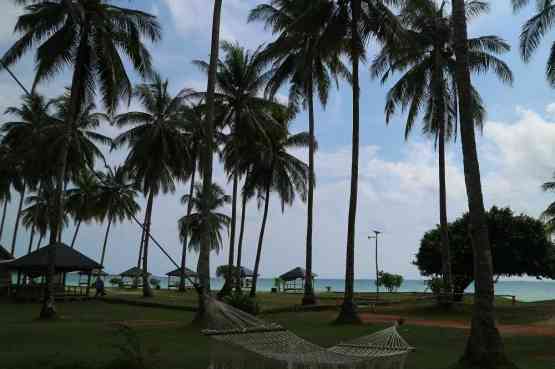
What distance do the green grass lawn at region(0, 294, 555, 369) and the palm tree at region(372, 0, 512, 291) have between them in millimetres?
7458

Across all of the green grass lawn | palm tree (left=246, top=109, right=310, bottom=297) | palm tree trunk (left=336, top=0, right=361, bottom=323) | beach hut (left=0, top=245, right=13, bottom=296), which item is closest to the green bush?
the green grass lawn

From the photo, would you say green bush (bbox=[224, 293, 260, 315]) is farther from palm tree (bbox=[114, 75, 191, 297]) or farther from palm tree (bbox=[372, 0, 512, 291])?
palm tree (bbox=[114, 75, 191, 297])

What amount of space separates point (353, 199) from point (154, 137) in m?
16.0

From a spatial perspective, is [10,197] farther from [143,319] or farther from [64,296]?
[143,319]

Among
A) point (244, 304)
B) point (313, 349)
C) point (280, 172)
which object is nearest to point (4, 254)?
point (280, 172)

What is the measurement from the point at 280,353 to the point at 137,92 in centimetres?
2575

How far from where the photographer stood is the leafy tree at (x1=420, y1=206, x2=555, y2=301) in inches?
1104

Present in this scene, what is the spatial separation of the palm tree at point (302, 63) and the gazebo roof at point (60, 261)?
1278 centimetres

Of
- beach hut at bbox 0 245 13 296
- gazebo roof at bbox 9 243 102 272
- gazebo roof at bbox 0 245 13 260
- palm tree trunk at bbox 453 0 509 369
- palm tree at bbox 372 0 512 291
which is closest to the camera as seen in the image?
palm tree trunk at bbox 453 0 509 369

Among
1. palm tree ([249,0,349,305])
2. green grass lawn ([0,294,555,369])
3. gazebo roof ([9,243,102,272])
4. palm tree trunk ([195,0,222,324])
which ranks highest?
palm tree ([249,0,349,305])

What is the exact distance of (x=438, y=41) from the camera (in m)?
21.7

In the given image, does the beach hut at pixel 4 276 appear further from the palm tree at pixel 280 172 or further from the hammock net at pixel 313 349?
the hammock net at pixel 313 349

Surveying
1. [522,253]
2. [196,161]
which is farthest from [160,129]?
[522,253]

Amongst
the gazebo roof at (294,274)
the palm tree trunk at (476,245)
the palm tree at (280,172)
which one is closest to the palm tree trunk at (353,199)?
the palm tree trunk at (476,245)
